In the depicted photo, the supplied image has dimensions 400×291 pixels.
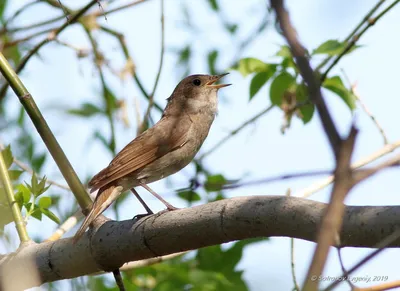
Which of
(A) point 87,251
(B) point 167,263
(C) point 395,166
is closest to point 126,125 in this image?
(B) point 167,263

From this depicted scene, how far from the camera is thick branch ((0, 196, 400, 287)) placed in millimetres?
2229

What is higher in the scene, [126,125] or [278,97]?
[126,125]

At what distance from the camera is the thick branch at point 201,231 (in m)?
2.23

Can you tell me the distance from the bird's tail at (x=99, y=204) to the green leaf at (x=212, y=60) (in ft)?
8.43

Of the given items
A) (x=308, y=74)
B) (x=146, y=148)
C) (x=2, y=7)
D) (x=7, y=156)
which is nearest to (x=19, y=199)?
(x=7, y=156)

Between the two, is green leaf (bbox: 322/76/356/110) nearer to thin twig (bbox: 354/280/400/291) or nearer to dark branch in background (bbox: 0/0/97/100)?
dark branch in background (bbox: 0/0/97/100)

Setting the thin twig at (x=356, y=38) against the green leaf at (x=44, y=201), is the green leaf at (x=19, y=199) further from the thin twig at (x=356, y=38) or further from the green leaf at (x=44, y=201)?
the thin twig at (x=356, y=38)

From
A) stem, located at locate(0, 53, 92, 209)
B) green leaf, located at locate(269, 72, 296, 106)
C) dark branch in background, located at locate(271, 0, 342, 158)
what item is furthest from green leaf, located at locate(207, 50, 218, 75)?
dark branch in background, located at locate(271, 0, 342, 158)

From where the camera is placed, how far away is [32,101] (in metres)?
3.76

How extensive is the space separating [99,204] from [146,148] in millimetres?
1210

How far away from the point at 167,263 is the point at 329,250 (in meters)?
4.66

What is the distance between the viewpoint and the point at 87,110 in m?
7.11

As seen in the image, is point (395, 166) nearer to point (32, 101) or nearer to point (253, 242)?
point (32, 101)

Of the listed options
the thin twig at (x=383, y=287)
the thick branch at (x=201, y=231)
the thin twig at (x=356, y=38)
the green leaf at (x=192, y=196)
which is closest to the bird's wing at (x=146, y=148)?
the green leaf at (x=192, y=196)
